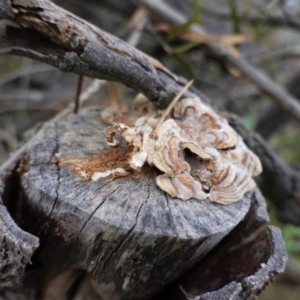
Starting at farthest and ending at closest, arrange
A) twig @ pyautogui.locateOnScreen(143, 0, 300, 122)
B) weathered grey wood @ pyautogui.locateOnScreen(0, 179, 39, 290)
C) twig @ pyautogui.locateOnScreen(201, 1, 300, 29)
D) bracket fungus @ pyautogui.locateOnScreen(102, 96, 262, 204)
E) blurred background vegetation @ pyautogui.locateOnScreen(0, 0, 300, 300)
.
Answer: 1. twig @ pyautogui.locateOnScreen(201, 1, 300, 29)
2. blurred background vegetation @ pyautogui.locateOnScreen(0, 0, 300, 300)
3. twig @ pyautogui.locateOnScreen(143, 0, 300, 122)
4. bracket fungus @ pyautogui.locateOnScreen(102, 96, 262, 204)
5. weathered grey wood @ pyautogui.locateOnScreen(0, 179, 39, 290)

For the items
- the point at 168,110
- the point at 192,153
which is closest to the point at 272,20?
the point at 168,110

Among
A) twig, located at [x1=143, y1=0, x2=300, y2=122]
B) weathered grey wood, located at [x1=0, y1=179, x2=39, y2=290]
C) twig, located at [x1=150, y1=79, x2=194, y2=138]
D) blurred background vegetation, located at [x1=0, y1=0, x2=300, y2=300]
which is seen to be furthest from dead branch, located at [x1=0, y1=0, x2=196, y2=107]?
twig, located at [x1=143, y1=0, x2=300, y2=122]

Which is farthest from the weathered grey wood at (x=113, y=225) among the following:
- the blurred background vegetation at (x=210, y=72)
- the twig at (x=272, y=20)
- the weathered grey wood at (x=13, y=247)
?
the twig at (x=272, y=20)

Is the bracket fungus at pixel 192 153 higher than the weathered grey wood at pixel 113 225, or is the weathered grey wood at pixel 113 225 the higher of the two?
the bracket fungus at pixel 192 153

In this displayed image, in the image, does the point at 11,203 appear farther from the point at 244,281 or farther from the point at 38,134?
the point at 244,281

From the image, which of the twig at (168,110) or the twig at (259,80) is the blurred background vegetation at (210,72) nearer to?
the twig at (259,80)

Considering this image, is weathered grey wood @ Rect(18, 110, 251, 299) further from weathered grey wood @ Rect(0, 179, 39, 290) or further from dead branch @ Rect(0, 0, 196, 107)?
dead branch @ Rect(0, 0, 196, 107)
